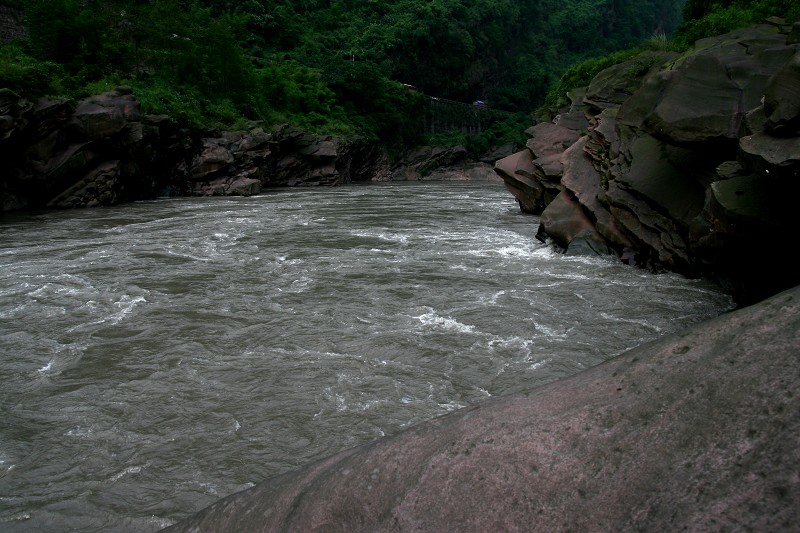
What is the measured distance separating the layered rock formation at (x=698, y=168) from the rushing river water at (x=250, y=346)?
77cm

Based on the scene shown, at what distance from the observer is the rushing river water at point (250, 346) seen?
544cm

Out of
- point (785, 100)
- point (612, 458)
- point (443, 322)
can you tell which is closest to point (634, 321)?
point (443, 322)

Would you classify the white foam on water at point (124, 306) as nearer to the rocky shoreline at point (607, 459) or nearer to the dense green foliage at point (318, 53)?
the rocky shoreline at point (607, 459)

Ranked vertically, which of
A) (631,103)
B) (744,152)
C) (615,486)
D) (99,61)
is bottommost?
(615,486)

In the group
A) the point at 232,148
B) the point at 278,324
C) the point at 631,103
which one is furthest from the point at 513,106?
the point at 278,324

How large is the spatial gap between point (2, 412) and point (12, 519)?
7.20 ft

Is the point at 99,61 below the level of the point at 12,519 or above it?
above

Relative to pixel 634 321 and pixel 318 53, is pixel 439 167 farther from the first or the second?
pixel 634 321

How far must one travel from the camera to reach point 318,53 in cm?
5744

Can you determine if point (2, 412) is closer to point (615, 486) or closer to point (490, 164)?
point (615, 486)

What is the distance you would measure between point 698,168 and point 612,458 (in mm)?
9297

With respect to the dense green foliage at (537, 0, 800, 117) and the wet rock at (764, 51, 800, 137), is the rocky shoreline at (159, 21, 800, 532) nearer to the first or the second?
the wet rock at (764, 51, 800, 137)

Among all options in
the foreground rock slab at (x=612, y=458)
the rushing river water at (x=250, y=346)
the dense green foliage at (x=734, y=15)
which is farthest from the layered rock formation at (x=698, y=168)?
the foreground rock slab at (x=612, y=458)

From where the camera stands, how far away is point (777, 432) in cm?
216
